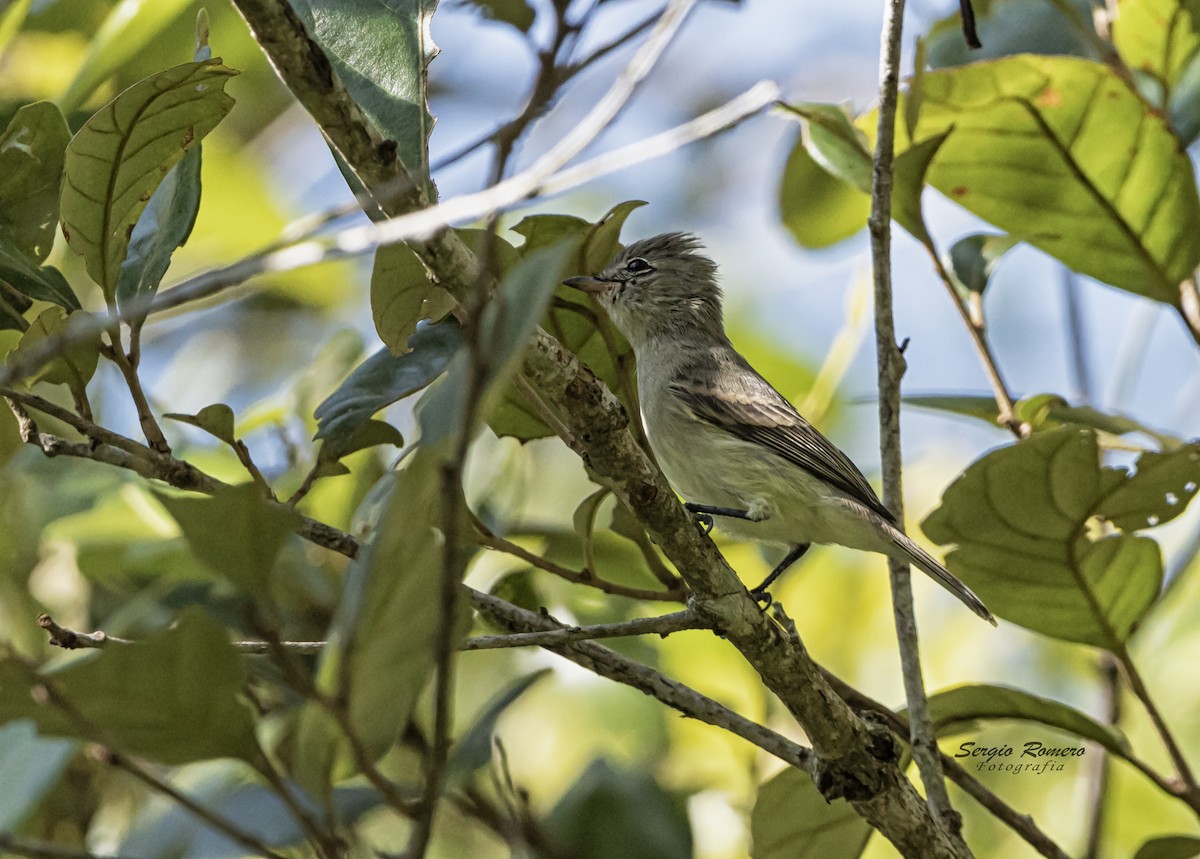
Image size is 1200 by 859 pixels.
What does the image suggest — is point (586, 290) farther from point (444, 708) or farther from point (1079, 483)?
point (444, 708)

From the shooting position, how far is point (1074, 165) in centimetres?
282

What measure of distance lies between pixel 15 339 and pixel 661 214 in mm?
4788

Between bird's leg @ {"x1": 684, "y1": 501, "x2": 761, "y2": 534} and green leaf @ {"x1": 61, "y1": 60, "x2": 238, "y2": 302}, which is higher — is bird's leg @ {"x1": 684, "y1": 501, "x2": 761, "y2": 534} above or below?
below

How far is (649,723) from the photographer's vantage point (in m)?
3.20

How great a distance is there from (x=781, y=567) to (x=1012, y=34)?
1.63 meters

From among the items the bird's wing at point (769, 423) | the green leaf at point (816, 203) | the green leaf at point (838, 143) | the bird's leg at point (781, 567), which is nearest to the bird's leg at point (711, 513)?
the bird's leg at point (781, 567)

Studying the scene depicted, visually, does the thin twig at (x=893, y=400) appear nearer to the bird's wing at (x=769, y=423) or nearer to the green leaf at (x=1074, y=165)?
the green leaf at (x=1074, y=165)

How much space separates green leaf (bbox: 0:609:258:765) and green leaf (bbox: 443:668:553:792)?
2.62 ft

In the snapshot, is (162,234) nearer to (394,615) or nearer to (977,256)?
(394,615)

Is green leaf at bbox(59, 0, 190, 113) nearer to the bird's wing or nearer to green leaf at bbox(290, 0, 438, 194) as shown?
green leaf at bbox(290, 0, 438, 194)

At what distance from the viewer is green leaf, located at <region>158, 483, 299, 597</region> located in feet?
4.00

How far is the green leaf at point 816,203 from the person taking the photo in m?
3.35

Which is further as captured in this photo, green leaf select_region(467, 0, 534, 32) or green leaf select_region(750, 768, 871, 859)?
green leaf select_region(467, 0, 534, 32)

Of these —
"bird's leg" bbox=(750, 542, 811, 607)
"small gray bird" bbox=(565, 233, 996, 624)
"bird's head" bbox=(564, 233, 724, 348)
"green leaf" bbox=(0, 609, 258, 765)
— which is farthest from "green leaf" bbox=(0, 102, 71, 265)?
"bird's head" bbox=(564, 233, 724, 348)
